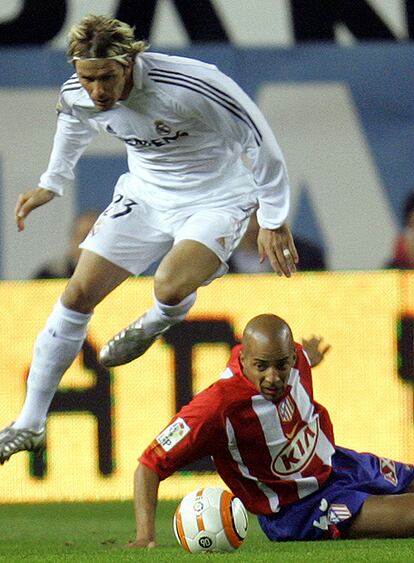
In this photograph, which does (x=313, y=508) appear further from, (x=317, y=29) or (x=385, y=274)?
(x=317, y=29)

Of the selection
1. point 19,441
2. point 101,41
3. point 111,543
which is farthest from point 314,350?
point 101,41

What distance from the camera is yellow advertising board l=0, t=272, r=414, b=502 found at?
25.3ft

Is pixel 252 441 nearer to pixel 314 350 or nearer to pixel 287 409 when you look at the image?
pixel 287 409

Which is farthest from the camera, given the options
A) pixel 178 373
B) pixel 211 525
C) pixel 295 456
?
pixel 178 373

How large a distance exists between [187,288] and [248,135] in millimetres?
637

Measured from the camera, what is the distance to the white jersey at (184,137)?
5.60m

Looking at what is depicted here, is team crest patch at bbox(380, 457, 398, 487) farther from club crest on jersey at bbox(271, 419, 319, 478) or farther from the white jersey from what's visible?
the white jersey

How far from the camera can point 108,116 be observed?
5.82 metres

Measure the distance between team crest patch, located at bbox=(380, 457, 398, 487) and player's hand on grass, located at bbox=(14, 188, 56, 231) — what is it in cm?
177

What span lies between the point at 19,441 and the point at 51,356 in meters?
0.38

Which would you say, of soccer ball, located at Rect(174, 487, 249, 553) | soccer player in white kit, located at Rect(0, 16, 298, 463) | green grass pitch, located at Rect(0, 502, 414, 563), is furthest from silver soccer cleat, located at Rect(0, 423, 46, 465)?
soccer ball, located at Rect(174, 487, 249, 553)

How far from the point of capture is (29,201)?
19.6 ft

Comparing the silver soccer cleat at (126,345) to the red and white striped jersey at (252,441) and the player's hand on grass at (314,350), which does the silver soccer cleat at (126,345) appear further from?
the player's hand on grass at (314,350)

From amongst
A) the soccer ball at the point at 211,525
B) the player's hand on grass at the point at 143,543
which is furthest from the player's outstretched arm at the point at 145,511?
the soccer ball at the point at 211,525
